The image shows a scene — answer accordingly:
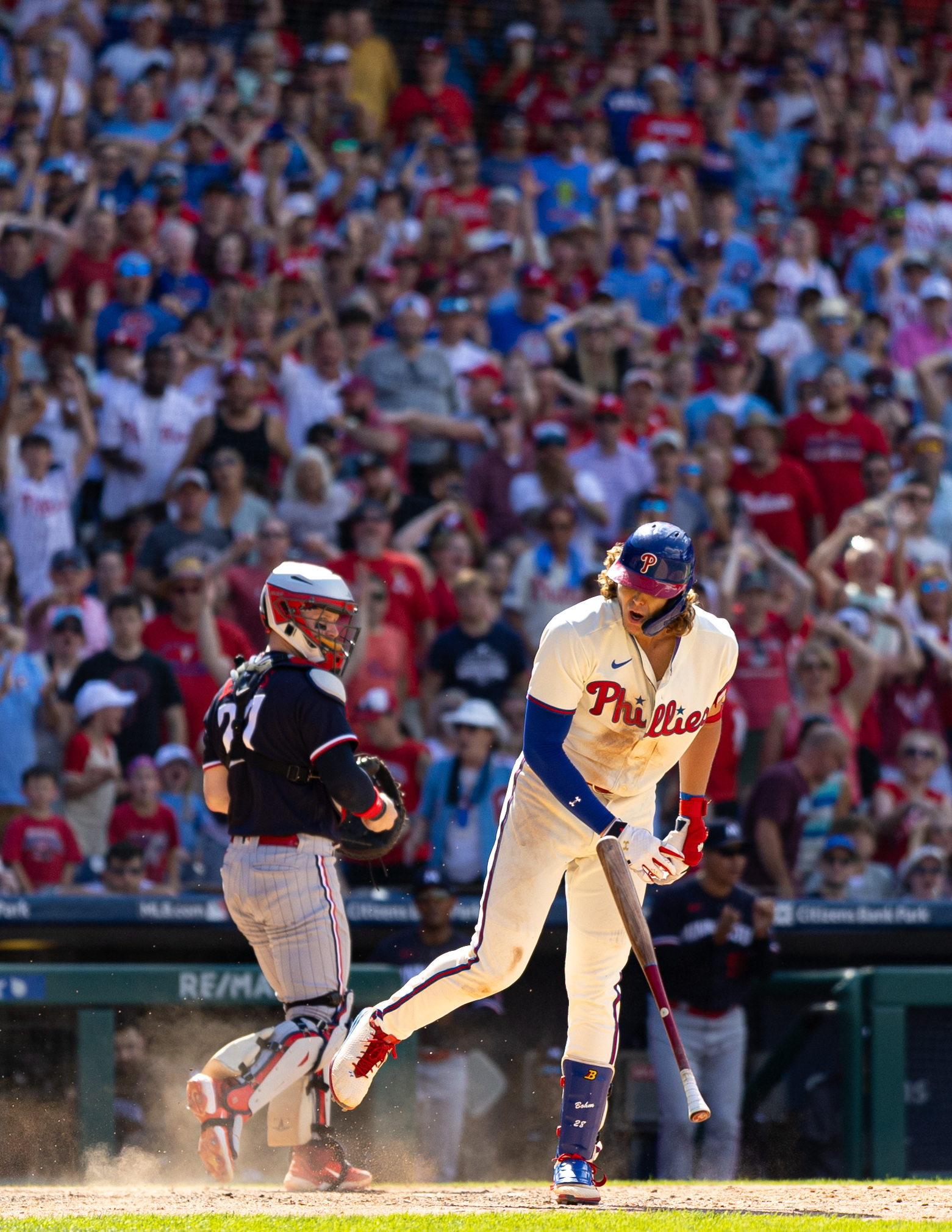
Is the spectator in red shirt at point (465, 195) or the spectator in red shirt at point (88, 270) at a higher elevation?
the spectator in red shirt at point (465, 195)

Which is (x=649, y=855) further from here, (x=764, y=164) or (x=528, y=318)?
(x=764, y=164)

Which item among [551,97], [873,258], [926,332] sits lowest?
[926,332]

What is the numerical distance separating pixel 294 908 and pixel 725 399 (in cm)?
702

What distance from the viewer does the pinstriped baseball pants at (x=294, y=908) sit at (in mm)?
5297

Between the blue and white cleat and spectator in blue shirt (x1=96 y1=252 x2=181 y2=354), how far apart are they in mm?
6975

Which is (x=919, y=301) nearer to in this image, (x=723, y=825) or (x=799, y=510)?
(x=799, y=510)

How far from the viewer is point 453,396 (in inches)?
432

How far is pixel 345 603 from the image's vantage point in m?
5.47

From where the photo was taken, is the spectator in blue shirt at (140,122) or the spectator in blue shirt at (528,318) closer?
the spectator in blue shirt at (528,318)

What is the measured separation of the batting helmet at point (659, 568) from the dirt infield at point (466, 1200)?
5.52 ft

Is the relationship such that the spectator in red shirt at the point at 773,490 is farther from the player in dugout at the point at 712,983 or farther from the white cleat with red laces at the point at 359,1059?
the white cleat with red laces at the point at 359,1059

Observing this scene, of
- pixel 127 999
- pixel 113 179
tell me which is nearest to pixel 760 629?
pixel 127 999

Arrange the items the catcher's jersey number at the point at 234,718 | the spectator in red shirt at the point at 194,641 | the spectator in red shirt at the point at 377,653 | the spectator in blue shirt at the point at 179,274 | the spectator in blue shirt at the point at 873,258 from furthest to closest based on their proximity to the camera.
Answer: the spectator in blue shirt at the point at 873,258 → the spectator in blue shirt at the point at 179,274 → the spectator in red shirt at the point at 377,653 → the spectator in red shirt at the point at 194,641 → the catcher's jersey number at the point at 234,718

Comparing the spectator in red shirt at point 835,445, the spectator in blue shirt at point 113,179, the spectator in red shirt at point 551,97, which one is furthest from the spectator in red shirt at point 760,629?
the spectator in red shirt at point 551,97
